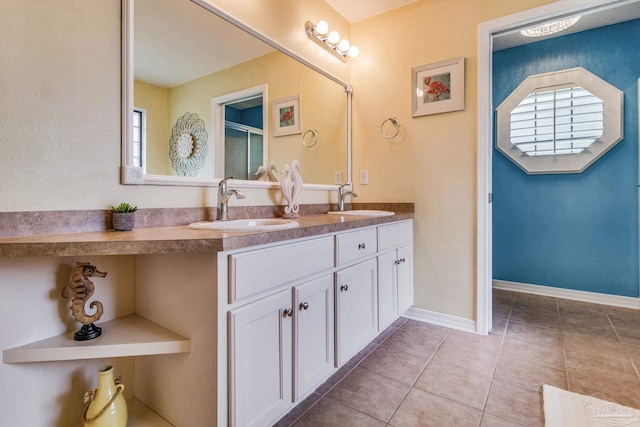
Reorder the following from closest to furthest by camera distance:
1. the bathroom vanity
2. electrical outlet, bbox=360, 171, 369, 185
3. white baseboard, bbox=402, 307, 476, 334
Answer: the bathroom vanity < white baseboard, bbox=402, 307, 476, 334 < electrical outlet, bbox=360, 171, 369, 185

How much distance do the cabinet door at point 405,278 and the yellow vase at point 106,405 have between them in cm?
162

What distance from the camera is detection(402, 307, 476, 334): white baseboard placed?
2.14m

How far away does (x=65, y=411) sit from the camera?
1.08 metres

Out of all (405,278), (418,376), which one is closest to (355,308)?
(418,376)

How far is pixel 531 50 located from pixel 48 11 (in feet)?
11.9

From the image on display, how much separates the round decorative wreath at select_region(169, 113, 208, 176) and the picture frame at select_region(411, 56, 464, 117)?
157 centimetres

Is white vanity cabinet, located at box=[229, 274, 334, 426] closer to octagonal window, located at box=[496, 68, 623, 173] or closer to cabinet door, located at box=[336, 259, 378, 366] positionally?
cabinet door, located at box=[336, 259, 378, 366]

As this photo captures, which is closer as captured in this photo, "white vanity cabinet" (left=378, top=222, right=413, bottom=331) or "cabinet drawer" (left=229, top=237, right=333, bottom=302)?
"cabinet drawer" (left=229, top=237, right=333, bottom=302)

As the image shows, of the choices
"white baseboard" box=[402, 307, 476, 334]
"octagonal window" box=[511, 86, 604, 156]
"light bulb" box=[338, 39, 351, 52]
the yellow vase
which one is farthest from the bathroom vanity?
"octagonal window" box=[511, 86, 604, 156]

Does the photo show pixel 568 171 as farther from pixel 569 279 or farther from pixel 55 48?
pixel 55 48

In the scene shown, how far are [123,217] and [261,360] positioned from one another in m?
0.71

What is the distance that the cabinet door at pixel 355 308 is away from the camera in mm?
1475

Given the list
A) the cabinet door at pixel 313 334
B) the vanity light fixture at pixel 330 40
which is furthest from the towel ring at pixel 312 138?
the cabinet door at pixel 313 334

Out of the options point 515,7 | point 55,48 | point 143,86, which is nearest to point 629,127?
point 515,7
